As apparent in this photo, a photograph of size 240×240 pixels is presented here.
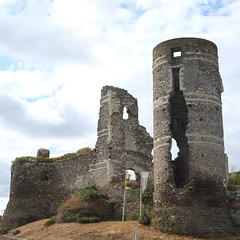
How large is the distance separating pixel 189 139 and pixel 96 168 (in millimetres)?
12302

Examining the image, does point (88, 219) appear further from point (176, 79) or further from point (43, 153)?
point (43, 153)

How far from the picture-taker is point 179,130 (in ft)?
89.6

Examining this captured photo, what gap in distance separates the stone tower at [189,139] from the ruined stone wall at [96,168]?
679 cm

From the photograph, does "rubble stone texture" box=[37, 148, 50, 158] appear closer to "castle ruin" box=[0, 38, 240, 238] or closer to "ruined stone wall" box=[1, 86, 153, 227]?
"ruined stone wall" box=[1, 86, 153, 227]

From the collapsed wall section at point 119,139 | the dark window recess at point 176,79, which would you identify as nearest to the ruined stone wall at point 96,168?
the collapsed wall section at point 119,139

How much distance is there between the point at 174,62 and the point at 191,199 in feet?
28.1

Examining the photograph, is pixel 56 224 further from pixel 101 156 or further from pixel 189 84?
pixel 189 84

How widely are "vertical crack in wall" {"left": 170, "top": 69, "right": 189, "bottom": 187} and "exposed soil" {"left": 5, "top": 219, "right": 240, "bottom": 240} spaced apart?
12.5 feet

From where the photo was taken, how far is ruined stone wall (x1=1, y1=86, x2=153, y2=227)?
35594 mm

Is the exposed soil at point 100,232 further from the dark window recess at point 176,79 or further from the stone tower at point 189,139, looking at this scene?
the dark window recess at point 176,79

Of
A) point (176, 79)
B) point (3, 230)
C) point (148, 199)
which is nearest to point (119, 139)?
point (148, 199)

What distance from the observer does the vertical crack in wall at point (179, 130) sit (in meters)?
26.9

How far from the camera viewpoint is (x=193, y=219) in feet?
81.1

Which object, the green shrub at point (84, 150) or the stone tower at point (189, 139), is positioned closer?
the stone tower at point (189, 139)
